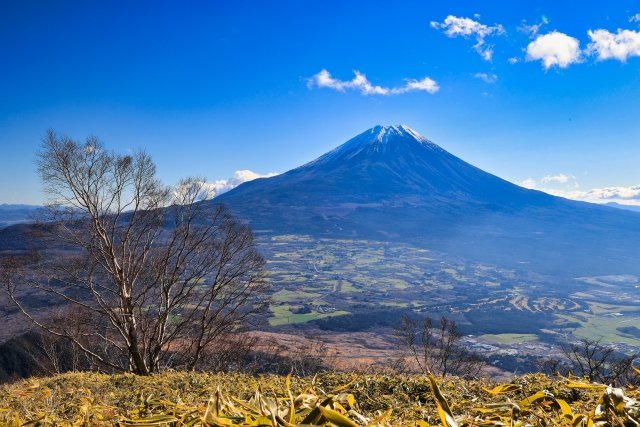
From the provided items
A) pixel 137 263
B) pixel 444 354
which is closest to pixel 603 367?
pixel 137 263

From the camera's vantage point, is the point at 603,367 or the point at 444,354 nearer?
the point at 603,367

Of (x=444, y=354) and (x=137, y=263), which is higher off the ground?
(x=137, y=263)

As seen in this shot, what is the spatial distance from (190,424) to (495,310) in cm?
11943

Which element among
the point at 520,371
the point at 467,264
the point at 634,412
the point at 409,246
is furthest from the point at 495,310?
the point at 634,412

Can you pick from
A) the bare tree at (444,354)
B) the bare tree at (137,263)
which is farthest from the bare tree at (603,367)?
the bare tree at (137,263)

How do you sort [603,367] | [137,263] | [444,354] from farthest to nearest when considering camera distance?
[444,354] → [137,263] → [603,367]

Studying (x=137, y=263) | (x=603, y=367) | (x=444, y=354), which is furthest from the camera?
(x=444, y=354)

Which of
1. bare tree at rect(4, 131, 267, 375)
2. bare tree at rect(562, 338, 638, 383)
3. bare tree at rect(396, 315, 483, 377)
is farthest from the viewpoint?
bare tree at rect(396, 315, 483, 377)

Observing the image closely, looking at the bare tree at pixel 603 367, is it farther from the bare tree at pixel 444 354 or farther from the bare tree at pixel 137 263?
the bare tree at pixel 137 263

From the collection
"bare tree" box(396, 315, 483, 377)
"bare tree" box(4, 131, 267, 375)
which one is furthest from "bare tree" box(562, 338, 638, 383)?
"bare tree" box(4, 131, 267, 375)

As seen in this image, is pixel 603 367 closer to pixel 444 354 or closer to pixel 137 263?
pixel 137 263

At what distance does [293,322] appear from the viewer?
88.6 metres

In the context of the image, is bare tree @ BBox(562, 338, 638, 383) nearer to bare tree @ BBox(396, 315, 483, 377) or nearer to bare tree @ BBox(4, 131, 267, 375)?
bare tree @ BBox(396, 315, 483, 377)

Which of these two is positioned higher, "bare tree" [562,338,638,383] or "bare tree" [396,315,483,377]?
"bare tree" [562,338,638,383]
